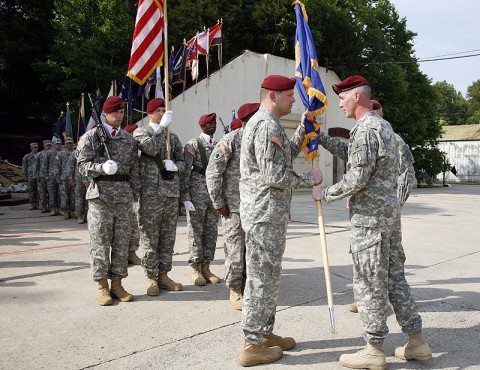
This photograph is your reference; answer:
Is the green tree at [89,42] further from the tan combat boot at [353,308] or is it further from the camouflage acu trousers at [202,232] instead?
the tan combat boot at [353,308]

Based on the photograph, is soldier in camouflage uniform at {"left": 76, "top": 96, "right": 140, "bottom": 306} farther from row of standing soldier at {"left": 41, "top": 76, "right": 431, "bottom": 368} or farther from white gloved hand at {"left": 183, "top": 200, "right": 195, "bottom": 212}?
white gloved hand at {"left": 183, "top": 200, "right": 195, "bottom": 212}

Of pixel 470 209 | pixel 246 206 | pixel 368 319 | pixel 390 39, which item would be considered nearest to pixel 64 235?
pixel 246 206

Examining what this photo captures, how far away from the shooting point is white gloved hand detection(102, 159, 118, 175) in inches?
176

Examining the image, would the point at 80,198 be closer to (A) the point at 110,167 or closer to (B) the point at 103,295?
(B) the point at 103,295

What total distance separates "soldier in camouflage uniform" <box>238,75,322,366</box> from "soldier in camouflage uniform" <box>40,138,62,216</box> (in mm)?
10150

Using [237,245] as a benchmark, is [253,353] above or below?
below

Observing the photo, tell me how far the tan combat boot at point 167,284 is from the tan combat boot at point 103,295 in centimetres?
66

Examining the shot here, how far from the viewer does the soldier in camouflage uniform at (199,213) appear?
17.9 feet

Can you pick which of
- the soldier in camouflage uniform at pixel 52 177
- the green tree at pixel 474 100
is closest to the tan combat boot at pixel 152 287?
the soldier in camouflage uniform at pixel 52 177

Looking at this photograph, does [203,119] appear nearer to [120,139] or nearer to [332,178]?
[120,139]

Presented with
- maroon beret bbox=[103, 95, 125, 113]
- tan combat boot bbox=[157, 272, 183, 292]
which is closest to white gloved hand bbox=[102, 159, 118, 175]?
maroon beret bbox=[103, 95, 125, 113]

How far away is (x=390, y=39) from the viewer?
2903cm

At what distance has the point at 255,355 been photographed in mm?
3279

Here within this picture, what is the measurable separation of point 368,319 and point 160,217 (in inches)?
105
